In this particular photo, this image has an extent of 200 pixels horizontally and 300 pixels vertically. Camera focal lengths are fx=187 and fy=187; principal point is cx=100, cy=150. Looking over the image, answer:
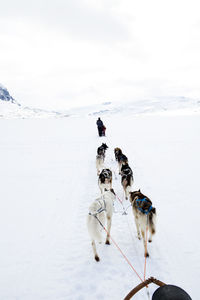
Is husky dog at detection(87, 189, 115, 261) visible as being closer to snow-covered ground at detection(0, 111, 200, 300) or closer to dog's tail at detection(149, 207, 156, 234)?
snow-covered ground at detection(0, 111, 200, 300)

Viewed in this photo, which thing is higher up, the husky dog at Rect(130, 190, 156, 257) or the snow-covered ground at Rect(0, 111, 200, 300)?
the husky dog at Rect(130, 190, 156, 257)

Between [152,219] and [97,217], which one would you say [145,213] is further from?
[97,217]

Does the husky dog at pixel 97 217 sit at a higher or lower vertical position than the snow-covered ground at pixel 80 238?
higher

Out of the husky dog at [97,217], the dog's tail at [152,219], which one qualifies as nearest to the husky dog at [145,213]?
the dog's tail at [152,219]

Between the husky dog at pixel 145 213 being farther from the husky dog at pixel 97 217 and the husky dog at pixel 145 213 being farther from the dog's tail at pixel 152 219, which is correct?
the husky dog at pixel 97 217

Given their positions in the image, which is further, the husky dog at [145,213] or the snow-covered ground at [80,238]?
the husky dog at [145,213]

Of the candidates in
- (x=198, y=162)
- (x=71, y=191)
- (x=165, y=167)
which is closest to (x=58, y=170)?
(x=71, y=191)

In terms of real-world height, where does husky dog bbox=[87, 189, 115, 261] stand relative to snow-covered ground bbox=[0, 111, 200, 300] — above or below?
above

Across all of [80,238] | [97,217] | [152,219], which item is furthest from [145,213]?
[80,238]

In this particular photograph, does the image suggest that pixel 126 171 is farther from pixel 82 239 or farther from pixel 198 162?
pixel 198 162

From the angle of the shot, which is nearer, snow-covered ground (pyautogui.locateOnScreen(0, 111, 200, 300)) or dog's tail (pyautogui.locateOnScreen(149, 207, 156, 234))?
snow-covered ground (pyautogui.locateOnScreen(0, 111, 200, 300))

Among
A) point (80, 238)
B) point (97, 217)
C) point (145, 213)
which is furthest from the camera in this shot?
point (80, 238)

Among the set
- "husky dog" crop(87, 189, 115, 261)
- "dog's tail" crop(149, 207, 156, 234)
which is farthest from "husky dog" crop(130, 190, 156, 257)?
"husky dog" crop(87, 189, 115, 261)

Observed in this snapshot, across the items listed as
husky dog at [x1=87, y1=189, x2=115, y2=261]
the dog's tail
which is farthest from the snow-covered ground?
the dog's tail
